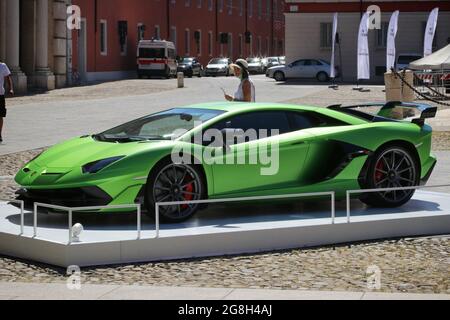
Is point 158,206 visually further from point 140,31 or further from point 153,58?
point 140,31

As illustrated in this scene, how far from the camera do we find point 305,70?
5781 cm

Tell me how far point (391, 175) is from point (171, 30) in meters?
59.9

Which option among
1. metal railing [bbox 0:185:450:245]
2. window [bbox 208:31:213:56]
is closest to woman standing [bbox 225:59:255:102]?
metal railing [bbox 0:185:450:245]

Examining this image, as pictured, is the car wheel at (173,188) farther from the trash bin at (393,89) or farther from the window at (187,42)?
the window at (187,42)

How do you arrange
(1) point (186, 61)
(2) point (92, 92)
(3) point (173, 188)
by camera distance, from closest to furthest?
(3) point (173, 188) → (2) point (92, 92) → (1) point (186, 61)

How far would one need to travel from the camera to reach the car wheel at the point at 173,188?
9.83 meters

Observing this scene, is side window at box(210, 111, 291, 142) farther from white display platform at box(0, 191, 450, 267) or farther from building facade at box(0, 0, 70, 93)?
building facade at box(0, 0, 70, 93)

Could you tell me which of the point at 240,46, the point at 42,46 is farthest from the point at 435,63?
the point at 240,46

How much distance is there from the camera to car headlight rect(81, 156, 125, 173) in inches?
382

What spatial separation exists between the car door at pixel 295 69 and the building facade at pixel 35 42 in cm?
1368

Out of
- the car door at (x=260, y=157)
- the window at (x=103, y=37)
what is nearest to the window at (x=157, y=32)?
the window at (x=103, y=37)
